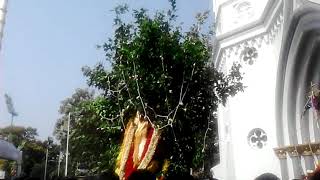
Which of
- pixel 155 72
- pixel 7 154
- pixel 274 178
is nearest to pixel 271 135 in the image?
pixel 155 72

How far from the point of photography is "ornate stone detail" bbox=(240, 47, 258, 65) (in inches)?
736

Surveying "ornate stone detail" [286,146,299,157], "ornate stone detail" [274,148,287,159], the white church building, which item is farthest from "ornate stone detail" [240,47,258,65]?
"ornate stone detail" [286,146,299,157]

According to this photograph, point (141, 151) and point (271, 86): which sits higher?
point (271, 86)

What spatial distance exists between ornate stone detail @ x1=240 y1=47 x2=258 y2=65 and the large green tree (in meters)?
7.20

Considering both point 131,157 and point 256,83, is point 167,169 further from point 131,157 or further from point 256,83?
point 256,83

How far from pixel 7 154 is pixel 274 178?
59.1 feet

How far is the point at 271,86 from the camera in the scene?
695 inches

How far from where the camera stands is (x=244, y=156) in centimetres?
1828

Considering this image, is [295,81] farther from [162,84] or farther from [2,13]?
[2,13]

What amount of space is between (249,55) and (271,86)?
81.6 inches

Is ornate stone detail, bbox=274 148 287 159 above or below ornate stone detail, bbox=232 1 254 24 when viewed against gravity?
below

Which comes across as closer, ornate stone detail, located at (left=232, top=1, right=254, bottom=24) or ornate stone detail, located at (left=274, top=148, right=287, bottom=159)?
ornate stone detail, located at (left=274, top=148, right=287, bottom=159)

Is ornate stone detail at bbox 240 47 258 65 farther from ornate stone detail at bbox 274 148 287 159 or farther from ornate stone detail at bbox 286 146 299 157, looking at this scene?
ornate stone detail at bbox 286 146 299 157

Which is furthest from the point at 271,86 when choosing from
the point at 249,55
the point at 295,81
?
the point at 249,55
